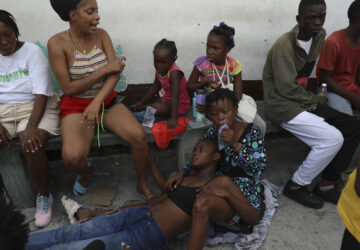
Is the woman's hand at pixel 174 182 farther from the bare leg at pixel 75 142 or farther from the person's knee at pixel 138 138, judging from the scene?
the bare leg at pixel 75 142

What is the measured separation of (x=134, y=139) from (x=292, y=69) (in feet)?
5.04

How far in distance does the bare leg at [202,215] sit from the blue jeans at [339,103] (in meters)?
1.71

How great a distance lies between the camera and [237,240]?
2.33 m

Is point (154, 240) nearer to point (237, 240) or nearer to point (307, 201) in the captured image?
point (237, 240)

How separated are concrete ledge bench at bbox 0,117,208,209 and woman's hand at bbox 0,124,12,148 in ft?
0.18

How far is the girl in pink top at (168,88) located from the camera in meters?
2.76

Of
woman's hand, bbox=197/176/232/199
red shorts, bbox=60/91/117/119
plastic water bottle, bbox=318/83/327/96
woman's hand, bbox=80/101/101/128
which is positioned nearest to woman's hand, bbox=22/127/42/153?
red shorts, bbox=60/91/117/119

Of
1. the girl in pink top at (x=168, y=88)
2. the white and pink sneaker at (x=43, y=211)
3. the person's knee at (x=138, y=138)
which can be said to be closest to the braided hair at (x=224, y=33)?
the girl in pink top at (x=168, y=88)

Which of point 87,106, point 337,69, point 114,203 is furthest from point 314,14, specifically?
point 114,203

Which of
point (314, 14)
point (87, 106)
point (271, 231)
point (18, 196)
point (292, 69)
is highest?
point (314, 14)

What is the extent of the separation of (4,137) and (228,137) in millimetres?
1811

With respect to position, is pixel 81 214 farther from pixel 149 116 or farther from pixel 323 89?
pixel 323 89

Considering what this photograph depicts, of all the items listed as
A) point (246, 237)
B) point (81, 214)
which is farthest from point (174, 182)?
point (81, 214)

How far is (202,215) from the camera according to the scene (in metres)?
1.96
